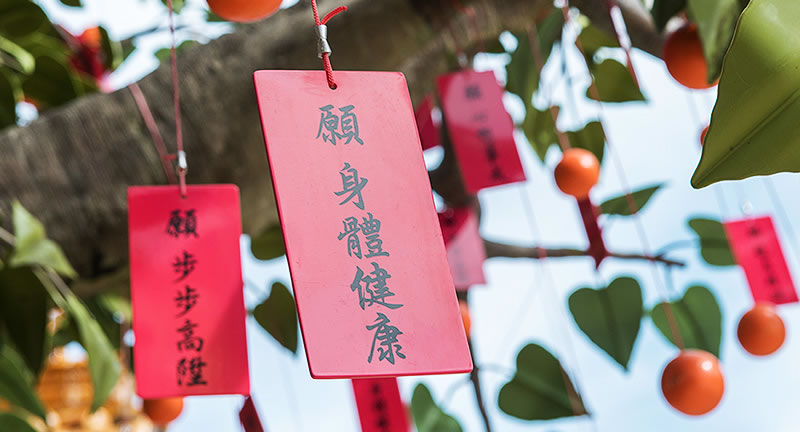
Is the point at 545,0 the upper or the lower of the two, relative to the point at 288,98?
upper

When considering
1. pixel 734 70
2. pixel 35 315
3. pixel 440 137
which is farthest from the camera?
pixel 440 137

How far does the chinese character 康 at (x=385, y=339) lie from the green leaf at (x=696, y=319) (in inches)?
30.5

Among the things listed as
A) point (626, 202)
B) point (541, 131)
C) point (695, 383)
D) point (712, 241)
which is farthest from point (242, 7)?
point (712, 241)

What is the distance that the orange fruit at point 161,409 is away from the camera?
1.02 m

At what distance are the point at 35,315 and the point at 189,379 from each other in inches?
10.0

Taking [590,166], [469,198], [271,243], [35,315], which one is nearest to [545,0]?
[590,166]

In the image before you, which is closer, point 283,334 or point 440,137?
point 283,334

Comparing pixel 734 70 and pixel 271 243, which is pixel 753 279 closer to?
pixel 271 243

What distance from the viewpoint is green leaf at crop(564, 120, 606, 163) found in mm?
1230

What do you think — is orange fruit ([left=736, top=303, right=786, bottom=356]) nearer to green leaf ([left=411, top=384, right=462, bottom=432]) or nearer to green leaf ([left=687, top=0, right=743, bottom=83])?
green leaf ([left=411, top=384, right=462, bottom=432])

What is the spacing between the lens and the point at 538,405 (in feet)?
3.43

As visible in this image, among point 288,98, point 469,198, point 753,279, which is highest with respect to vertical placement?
point 469,198

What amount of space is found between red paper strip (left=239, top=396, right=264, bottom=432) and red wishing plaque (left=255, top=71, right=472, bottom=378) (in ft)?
2.03

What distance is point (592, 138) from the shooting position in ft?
4.06
